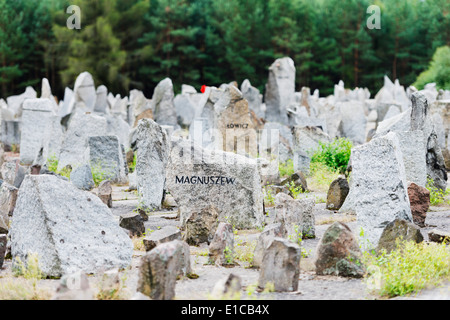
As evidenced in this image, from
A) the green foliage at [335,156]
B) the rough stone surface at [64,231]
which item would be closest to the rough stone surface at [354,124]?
the green foliage at [335,156]

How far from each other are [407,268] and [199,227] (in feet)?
8.22

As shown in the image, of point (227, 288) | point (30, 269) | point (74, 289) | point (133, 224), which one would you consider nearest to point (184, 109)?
point (133, 224)

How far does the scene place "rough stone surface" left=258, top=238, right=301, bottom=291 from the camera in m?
5.03

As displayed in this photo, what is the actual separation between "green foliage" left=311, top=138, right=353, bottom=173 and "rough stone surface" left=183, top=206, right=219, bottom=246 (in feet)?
17.9

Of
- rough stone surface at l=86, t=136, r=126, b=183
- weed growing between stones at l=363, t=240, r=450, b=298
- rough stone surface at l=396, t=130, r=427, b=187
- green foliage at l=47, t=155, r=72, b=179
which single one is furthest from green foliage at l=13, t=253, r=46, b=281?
green foliage at l=47, t=155, r=72, b=179

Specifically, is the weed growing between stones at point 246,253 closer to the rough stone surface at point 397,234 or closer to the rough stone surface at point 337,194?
the rough stone surface at point 397,234

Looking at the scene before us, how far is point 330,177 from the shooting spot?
1125 centimetres

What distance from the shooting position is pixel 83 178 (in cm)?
1092

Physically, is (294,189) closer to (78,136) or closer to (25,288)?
(78,136)

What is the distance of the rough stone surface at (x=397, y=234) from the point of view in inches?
229

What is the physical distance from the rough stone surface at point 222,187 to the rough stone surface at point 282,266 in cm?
290

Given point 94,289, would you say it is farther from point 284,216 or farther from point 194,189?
point 194,189
